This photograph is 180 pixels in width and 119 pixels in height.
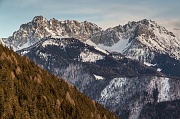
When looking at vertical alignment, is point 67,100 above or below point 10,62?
below

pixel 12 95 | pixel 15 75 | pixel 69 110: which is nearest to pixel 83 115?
pixel 69 110

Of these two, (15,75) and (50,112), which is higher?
(15,75)

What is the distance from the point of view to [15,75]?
579ft

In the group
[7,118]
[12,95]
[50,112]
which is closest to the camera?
[7,118]

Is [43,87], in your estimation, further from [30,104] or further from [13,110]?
[13,110]

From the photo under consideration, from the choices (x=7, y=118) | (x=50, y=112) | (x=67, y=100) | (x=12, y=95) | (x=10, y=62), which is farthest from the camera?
(x=67, y=100)

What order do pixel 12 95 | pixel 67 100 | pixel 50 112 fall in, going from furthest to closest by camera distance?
pixel 67 100
pixel 50 112
pixel 12 95

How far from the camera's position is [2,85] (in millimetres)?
151000

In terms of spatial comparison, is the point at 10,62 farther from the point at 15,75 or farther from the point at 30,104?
the point at 30,104

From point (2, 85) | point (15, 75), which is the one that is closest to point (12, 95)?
point (2, 85)

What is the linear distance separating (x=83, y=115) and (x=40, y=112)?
123 ft

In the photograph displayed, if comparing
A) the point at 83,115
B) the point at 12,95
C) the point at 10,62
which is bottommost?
the point at 83,115

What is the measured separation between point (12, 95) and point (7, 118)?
16618 millimetres

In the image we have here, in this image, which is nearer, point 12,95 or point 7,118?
point 7,118
